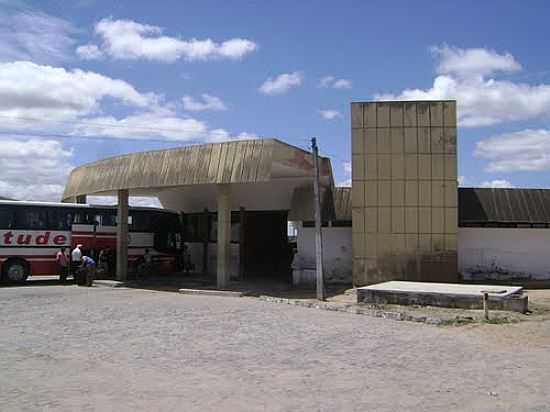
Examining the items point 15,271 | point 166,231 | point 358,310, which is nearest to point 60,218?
point 15,271

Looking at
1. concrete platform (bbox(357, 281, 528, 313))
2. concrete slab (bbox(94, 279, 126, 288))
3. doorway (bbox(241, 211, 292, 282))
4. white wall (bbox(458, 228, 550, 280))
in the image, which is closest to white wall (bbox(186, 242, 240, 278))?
doorway (bbox(241, 211, 292, 282))

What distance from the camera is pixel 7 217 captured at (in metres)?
23.2

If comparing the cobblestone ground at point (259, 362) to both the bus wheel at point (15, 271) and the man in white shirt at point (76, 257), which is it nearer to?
the bus wheel at point (15, 271)

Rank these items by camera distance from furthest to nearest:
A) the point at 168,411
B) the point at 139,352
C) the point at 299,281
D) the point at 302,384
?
the point at 299,281 < the point at 139,352 < the point at 302,384 < the point at 168,411

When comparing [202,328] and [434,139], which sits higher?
[434,139]

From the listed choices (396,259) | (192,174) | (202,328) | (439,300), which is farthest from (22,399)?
(396,259)

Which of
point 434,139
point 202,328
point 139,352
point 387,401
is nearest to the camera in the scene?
point 387,401

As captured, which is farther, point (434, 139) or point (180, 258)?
point (180, 258)

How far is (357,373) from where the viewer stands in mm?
8828

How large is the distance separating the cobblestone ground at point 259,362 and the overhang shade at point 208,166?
17.3ft

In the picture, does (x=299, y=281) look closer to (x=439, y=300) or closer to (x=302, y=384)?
(x=439, y=300)

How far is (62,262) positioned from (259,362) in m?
16.9

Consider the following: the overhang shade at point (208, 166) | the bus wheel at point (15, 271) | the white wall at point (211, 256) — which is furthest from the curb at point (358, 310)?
the bus wheel at point (15, 271)

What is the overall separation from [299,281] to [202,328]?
11.5m
